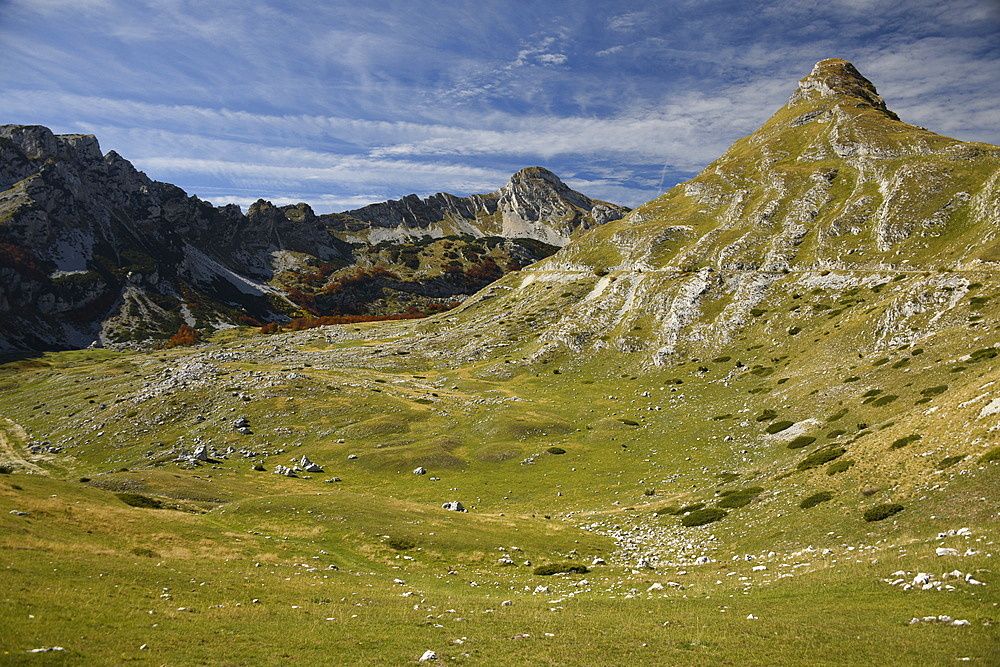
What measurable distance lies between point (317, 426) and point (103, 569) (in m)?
69.7

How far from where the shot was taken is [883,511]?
28.6 m

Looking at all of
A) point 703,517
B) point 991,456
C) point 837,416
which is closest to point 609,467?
point 703,517

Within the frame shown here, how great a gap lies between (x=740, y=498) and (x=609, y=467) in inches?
1032

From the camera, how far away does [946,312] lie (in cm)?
7025

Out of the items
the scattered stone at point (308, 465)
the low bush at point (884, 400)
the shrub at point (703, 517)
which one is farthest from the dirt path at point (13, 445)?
the low bush at point (884, 400)

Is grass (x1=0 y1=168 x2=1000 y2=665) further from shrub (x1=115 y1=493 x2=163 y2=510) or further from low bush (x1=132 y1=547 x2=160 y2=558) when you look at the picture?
shrub (x1=115 y1=493 x2=163 y2=510)

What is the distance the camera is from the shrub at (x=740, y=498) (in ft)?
138

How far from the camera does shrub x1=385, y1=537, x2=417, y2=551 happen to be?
4035 cm

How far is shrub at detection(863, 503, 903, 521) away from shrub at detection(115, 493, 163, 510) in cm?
5562

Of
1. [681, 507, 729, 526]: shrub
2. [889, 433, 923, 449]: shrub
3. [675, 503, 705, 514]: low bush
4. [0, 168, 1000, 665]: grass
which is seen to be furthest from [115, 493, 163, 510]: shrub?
[889, 433, 923, 449]: shrub

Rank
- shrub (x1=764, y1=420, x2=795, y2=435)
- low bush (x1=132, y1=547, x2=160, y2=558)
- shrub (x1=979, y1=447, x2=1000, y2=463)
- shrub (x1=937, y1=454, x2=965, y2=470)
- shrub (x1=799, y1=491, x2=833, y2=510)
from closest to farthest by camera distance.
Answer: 1. shrub (x1=979, y1=447, x2=1000, y2=463)
2. shrub (x1=937, y1=454, x2=965, y2=470)
3. low bush (x1=132, y1=547, x2=160, y2=558)
4. shrub (x1=799, y1=491, x2=833, y2=510)
5. shrub (x1=764, y1=420, x2=795, y2=435)

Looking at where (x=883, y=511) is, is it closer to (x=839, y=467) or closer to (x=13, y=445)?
(x=839, y=467)

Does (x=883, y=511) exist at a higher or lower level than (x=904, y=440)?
lower

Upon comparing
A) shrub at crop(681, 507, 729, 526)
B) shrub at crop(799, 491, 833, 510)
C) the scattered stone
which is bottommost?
the scattered stone
